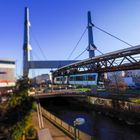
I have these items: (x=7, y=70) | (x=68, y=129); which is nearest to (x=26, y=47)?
(x=68, y=129)

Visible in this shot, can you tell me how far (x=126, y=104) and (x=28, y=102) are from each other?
17.3 m

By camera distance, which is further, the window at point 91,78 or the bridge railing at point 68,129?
the window at point 91,78

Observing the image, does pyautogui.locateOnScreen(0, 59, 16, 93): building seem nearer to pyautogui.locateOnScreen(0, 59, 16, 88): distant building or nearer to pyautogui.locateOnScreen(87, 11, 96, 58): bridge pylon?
pyautogui.locateOnScreen(0, 59, 16, 88): distant building

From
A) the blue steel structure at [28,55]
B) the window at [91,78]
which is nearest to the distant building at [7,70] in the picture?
the blue steel structure at [28,55]

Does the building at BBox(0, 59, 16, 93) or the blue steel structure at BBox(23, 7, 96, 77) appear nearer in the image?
the blue steel structure at BBox(23, 7, 96, 77)

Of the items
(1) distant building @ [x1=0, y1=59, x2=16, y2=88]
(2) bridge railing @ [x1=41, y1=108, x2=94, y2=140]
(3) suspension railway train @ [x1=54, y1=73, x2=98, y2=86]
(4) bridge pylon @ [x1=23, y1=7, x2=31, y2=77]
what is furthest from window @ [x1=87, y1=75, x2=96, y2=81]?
(2) bridge railing @ [x1=41, y1=108, x2=94, y2=140]

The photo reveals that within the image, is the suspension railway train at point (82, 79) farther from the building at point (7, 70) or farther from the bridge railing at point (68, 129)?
the bridge railing at point (68, 129)

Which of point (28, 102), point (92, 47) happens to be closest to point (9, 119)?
point (28, 102)

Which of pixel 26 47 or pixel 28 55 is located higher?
pixel 26 47

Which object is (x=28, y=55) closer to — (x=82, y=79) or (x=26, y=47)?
(x=26, y=47)

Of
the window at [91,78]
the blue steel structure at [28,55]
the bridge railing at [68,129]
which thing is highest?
the blue steel structure at [28,55]

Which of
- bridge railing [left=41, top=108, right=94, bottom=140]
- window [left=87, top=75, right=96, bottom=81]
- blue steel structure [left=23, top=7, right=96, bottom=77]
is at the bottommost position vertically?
bridge railing [left=41, top=108, right=94, bottom=140]

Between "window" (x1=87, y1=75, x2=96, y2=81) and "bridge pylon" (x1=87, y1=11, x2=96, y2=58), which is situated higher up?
"bridge pylon" (x1=87, y1=11, x2=96, y2=58)

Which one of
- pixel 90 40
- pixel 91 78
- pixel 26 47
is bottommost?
pixel 91 78
